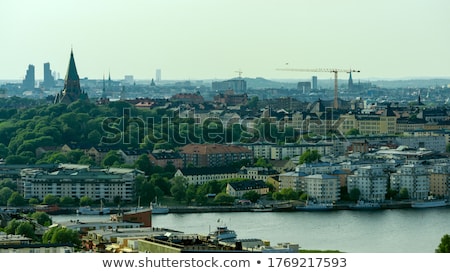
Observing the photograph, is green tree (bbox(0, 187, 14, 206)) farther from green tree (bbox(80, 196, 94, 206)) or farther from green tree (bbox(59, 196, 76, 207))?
green tree (bbox(80, 196, 94, 206))

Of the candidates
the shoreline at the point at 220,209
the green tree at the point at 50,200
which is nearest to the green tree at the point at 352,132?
the shoreline at the point at 220,209

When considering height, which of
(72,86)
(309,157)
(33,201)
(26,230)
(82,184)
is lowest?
(33,201)

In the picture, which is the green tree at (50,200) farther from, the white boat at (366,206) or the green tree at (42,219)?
the white boat at (366,206)

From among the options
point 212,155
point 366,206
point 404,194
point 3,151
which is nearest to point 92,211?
point 366,206

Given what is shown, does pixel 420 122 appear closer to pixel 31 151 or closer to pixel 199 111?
pixel 199 111

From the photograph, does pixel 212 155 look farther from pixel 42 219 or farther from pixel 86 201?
pixel 42 219
